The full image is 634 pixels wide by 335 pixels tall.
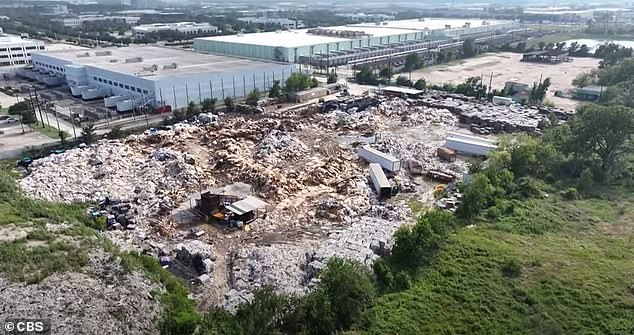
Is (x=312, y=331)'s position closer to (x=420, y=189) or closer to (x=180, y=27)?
(x=420, y=189)

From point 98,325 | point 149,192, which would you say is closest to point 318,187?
point 149,192

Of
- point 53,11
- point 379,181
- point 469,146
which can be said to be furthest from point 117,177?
point 53,11

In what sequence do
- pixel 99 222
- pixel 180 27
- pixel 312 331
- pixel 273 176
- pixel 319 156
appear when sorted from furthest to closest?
pixel 180 27 < pixel 319 156 < pixel 273 176 < pixel 99 222 < pixel 312 331

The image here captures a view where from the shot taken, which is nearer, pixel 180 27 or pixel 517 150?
pixel 517 150

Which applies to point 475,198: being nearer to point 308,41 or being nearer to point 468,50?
point 308,41

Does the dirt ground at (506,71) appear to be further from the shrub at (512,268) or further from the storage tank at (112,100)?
the shrub at (512,268)
